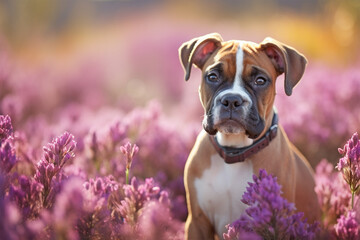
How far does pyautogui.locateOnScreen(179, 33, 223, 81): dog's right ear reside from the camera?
3.09 m

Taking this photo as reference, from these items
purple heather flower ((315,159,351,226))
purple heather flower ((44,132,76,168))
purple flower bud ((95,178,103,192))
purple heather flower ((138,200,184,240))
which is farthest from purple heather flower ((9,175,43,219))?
purple heather flower ((315,159,351,226))

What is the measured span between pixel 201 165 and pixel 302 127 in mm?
1983

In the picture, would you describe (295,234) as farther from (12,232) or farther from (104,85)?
(104,85)

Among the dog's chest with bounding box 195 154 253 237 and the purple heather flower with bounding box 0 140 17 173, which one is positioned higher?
the purple heather flower with bounding box 0 140 17 173

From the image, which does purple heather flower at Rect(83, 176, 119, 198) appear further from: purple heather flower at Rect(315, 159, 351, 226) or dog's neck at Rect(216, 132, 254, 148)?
purple heather flower at Rect(315, 159, 351, 226)

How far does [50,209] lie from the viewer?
225 centimetres

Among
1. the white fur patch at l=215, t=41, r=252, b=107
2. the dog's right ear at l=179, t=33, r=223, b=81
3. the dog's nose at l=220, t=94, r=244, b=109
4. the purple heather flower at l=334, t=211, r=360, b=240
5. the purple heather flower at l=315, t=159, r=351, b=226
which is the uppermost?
the dog's right ear at l=179, t=33, r=223, b=81

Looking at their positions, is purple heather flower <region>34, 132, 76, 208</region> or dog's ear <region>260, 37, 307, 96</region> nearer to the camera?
purple heather flower <region>34, 132, 76, 208</region>

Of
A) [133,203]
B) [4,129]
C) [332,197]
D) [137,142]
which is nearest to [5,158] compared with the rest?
[4,129]

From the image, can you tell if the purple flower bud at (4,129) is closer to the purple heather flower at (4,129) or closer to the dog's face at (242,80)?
the purple heather flower at (4,129)

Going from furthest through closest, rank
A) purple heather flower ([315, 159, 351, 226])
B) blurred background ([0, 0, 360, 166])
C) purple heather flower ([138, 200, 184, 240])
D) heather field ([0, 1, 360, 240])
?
blurred background ([0, 0, 360, 166]), purple heather flower ([315, 159, 351, 226]), heather field ([0, 1, 360, 240]), purple heather flower ([138, 200, 184, 240])

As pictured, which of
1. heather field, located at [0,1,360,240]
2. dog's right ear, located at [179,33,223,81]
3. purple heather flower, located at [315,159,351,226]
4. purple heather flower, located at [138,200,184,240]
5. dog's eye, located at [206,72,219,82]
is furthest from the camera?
dog's right ear, located at [179,33,223,81]

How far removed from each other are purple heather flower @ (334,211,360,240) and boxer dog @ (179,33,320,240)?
69 cm

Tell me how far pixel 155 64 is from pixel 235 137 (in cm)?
724
